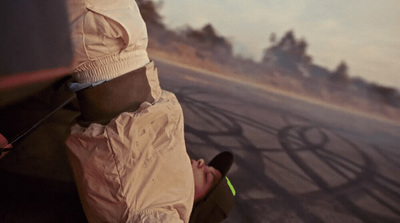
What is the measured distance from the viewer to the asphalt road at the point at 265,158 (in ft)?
3.34

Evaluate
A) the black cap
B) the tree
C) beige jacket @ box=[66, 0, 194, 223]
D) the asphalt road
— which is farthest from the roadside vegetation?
beige jacket @ box=[66, 0, 194, 223]

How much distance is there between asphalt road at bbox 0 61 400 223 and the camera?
3.34 feet

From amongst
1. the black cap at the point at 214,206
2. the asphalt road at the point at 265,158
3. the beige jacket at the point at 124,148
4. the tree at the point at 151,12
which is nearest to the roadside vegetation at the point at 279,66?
the tree at the point at 151,12

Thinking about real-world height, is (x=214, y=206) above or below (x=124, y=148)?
below

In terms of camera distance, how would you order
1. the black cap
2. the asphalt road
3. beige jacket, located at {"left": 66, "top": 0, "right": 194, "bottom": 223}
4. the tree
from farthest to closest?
the tree
the asphalt road
the black cap
beige jacket, located at {"left": 66, "top": 0, "right": 194, "bottom": 223}

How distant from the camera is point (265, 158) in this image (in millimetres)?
1905

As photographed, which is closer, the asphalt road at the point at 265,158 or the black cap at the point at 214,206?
the black cap at the point at 214,206

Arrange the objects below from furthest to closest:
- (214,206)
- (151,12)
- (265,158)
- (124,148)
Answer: (151,12)
(265,158)
(214,206)
(124,148)

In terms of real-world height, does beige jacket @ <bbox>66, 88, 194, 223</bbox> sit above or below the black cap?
above

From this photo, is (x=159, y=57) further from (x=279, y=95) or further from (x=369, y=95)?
(x=369, y=95)

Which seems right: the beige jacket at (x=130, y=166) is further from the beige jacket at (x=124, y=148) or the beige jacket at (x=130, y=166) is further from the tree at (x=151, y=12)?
the tree at (x=151, y=12)

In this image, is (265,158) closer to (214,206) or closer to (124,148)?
(214,206)

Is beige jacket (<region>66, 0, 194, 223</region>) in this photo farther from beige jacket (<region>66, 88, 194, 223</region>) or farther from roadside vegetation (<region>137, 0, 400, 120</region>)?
roadside vegetation (<region>137, 0, 400, 120</region>)

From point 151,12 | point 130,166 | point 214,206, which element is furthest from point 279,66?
point 130,166
